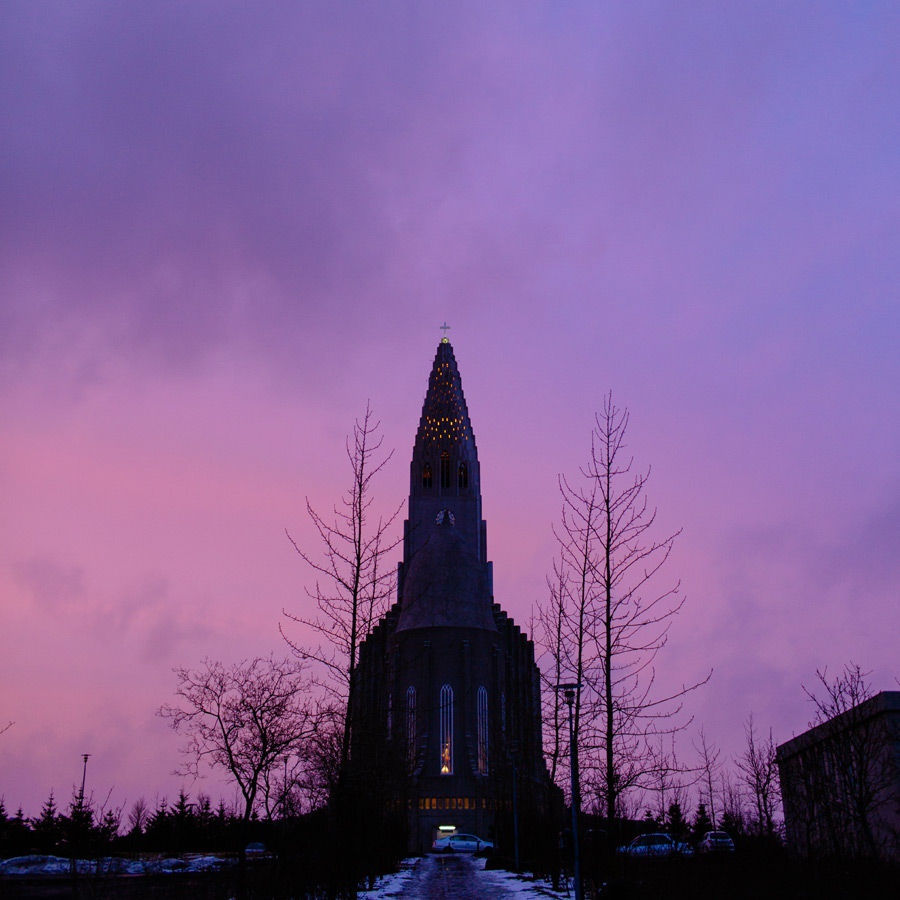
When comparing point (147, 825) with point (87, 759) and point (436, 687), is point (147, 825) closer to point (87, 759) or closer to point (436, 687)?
point (87, 759)

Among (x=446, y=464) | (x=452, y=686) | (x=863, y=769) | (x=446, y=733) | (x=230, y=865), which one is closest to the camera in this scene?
(x=863, y=769)

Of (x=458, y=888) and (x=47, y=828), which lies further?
(x=47, y=828)

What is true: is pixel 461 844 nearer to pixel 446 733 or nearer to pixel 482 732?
pixel 446 733

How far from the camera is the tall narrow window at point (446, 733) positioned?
7912 cm

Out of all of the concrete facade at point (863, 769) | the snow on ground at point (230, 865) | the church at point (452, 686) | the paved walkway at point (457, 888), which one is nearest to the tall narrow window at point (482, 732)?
the church at point (452, 686)

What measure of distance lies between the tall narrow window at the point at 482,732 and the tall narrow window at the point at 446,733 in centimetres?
275

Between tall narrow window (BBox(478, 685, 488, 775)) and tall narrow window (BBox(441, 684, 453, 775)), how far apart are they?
275 centimetres

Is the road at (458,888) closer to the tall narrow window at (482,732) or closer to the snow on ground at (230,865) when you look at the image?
the snow on ground at (230,865)

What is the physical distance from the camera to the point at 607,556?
20656mm

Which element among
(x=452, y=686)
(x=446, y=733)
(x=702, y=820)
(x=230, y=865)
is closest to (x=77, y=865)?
(x=230, y=865)

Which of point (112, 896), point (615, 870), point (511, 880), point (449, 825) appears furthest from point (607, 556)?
point (449, 825)

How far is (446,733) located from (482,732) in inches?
137

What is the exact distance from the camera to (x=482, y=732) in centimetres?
8125

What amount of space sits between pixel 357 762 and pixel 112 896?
7274 mm
